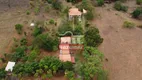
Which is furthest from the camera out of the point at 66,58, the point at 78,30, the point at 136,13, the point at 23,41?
the point at 136,13

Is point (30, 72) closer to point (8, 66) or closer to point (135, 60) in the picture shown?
point (8, 66)

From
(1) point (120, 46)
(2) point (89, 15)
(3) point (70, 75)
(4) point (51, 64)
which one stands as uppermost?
(2) point (89, 15)

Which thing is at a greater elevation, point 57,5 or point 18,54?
point 57,5

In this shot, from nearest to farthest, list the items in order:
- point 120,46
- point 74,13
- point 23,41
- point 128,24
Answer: point 23,41 < point 120,46 < point 128,24 < point 74,13

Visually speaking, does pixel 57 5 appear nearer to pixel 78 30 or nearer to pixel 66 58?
pixel 78 30

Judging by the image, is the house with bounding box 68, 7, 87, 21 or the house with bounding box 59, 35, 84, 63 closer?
the house with bounding box 59, 35, 84, 63

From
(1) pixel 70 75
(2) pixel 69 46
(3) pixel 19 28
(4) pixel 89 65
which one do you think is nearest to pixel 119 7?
(2) pixel 69 46

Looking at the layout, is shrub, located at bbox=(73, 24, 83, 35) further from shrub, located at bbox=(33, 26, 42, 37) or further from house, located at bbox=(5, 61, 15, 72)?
house, located at bbox=(5, 61, 15, 72)

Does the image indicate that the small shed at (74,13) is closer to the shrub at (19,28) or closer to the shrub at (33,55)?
the shrub at (19,28)

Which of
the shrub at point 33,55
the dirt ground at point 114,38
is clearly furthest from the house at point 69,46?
the dirt ground at point 114,38

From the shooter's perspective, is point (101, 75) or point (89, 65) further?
point (89, 65)

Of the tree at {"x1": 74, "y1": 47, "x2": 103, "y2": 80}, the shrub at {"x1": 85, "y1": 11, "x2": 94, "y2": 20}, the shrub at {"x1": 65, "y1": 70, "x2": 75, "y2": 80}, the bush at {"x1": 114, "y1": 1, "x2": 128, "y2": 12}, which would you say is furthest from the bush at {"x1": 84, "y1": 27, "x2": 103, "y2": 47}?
the bush at {"x1": 114, "y1": 1, "x2": 128, "y2": 12}
